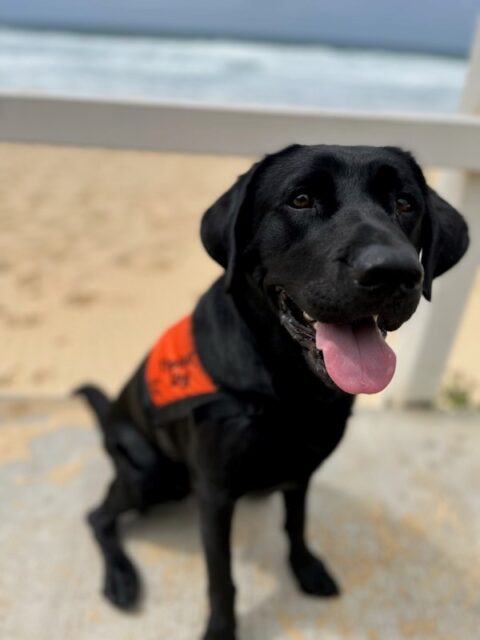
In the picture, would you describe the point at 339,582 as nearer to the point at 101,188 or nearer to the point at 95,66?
the point at 101,188

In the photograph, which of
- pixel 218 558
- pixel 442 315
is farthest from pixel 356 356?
pixel 442 315

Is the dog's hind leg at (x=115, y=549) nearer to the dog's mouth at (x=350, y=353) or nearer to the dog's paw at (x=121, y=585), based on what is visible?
the dog's paw at (x=121, y=585)

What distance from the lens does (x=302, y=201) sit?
4.45 feet

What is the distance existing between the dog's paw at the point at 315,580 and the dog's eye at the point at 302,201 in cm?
121

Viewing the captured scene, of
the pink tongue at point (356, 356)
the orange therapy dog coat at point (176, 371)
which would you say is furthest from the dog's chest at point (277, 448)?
the pink tongue at point (356, 356)

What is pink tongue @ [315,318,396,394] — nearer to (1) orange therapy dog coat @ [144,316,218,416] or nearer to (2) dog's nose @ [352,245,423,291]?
(2) dog's nose @ [352,245,423,291]

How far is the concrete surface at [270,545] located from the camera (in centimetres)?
182

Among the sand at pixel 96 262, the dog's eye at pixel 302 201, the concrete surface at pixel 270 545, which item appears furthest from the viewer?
the sand at pixel 96 262

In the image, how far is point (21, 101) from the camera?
2074 mm

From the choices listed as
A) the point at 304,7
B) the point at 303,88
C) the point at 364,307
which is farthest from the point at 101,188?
the point at 304,7

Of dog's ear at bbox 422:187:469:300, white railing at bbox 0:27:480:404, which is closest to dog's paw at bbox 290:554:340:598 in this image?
dog's ear at bbox 422:187:469:300

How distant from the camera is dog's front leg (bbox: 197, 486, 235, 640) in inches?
64.5

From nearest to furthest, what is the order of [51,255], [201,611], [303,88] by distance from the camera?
1. [201,611]
2. [51,255]
3. [303,88]

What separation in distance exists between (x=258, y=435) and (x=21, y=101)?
1.45m
